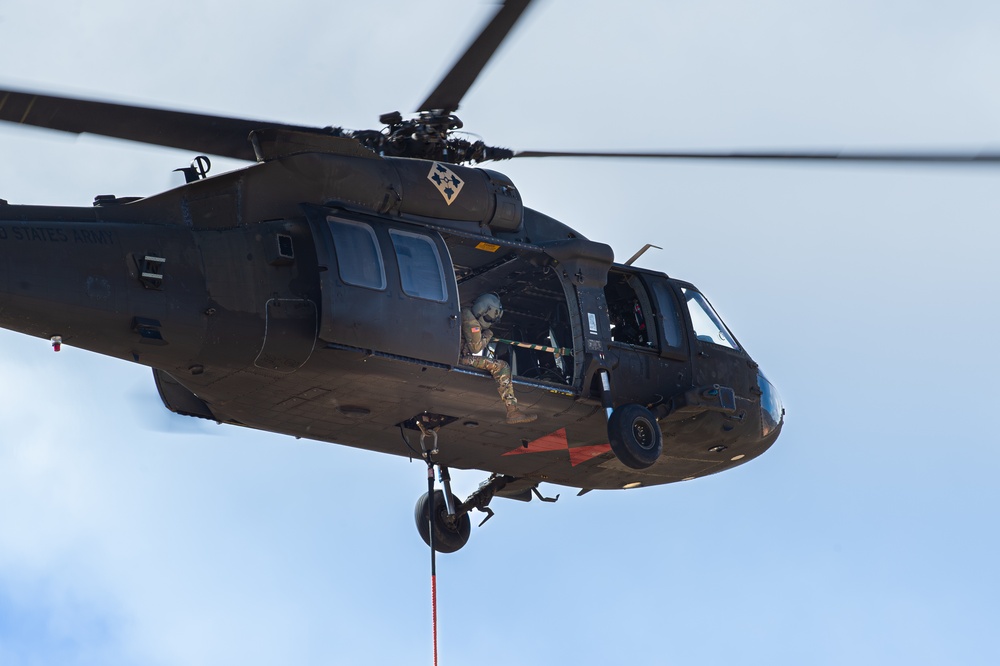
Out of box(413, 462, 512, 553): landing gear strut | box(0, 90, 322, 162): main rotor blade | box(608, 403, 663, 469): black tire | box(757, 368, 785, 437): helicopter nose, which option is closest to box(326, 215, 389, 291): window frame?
box(0, 90, 322, 162): main rotor blade

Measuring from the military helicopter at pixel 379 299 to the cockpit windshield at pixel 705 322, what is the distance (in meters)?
0.05

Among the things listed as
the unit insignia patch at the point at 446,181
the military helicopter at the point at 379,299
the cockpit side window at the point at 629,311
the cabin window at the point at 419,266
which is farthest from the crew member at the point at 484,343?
the cockpit side window at the point at 629,311

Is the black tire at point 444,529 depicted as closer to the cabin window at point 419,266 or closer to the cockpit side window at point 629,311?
the cockpit side window at point 629,311

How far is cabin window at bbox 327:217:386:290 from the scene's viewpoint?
1530cm

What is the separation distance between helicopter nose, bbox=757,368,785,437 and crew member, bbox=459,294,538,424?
14.1 ft

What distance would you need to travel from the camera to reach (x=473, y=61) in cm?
1415

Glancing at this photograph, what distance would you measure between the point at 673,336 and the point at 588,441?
68.4 inches

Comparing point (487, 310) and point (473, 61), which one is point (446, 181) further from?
point (473, 61)

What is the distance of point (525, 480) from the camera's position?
1925 cm

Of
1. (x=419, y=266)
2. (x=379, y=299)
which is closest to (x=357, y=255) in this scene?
(x=379, y=299)

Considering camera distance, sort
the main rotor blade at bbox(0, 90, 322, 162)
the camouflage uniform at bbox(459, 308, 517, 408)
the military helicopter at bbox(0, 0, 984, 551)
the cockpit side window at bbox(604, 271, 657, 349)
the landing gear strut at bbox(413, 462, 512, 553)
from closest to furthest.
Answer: the main rotor blade at bbox(0, 90, 322, 162), the military helicopter at bbox(0, 0, 984, 551), the camouflage uniform at bbox(459, 308, 517, 408), the cockpit side window at bbox(604, 271, 657, 349), the landing gear strut at bbox(413, 462, 512, 553)

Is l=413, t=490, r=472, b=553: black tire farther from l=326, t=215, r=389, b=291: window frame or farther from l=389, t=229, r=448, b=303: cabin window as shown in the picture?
l=326, t=215, r=389, b=291: window frame

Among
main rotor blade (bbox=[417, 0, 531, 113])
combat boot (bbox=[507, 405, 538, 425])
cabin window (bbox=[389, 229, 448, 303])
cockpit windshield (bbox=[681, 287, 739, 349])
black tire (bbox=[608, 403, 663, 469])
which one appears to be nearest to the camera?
main rotor blade (bbox=[417, 0, 531, 113])

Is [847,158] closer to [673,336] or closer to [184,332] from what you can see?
[673,336]
